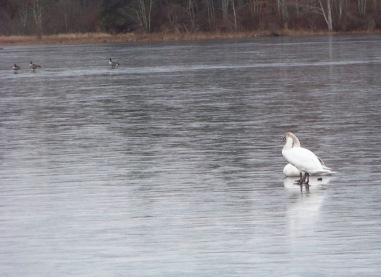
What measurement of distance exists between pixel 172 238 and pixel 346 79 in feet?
74.7

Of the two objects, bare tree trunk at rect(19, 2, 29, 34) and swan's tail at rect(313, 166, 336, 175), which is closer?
swan's tail at rect(313, 166, 336, 175)

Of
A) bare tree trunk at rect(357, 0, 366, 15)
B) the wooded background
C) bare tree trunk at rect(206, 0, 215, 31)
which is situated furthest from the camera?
bare tree trunk at rect(206, 0, 215, 31)

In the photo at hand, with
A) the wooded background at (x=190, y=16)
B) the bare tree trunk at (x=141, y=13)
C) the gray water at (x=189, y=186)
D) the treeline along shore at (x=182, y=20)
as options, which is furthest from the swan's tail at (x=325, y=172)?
the bare tree trunk at (x=141, y=13)

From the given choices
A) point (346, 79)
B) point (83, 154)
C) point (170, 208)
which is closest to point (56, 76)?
point (346, 79)

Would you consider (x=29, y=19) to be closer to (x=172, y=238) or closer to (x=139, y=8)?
(x=139, y=8)

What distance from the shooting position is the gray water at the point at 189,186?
888cm

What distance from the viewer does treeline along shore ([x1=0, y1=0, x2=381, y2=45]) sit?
295 ft

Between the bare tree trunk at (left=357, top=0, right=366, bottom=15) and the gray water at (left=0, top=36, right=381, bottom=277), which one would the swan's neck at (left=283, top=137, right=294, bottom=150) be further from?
the bare tree trunk at (left=357, top=0, right=366, bottom=15)

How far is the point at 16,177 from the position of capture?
46.5 ft

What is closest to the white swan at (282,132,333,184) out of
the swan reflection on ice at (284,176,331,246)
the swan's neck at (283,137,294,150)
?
the swan reflection on ice at (284,176,331,246)

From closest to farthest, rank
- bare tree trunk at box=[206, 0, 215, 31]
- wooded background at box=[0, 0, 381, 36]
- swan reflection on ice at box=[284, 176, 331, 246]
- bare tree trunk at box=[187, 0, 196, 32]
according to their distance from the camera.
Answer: swan reflection on ice at box=[284, 176, 331, 246]
wooded background at box=[0, 0, 381, 36]
bare tree trunk at box=[187, 0, 196, 32]
bare tree trunk at box=[206, 0, 215, 31]

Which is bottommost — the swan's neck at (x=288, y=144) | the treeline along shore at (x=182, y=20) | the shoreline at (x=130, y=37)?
the shoreline at (x=130, y=37)

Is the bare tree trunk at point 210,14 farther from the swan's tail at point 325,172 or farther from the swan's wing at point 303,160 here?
the swan's wing at point 303,160

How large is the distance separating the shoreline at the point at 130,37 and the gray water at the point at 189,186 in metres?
61.3
